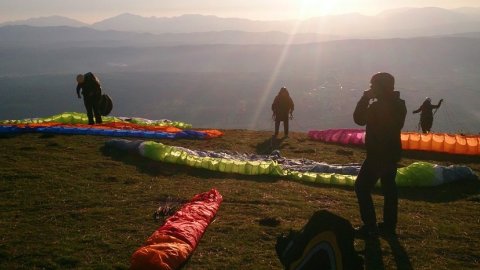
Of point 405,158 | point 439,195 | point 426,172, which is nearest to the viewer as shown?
point 439,195

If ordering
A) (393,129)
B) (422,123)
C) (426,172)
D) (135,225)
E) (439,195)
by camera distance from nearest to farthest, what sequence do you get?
(393,129)
(135,225)
(439,195)
(426,172)
(422,123)

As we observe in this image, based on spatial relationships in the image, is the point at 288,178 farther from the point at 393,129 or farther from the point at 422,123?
the point at 422,123

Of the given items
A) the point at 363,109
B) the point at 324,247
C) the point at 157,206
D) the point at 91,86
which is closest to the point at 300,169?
the point at 157,206

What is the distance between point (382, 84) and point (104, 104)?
69.9ft

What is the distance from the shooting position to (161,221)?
36.7 feet

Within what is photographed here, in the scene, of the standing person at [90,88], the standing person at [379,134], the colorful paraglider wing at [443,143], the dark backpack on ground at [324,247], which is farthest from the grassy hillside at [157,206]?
the standing person at [90,88]

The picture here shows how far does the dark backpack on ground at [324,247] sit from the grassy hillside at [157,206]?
4.45 feet

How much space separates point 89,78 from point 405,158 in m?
17.2

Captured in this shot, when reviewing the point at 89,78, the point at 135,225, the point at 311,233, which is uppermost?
Result: the point at 89,78

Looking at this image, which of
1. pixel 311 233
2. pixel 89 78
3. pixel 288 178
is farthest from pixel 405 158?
pixel 89 78

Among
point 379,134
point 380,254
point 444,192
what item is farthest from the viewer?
point 444,192

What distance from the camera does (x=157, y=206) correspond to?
41.0ft

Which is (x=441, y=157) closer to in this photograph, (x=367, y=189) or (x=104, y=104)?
(x=367, y=189)

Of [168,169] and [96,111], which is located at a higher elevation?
[96,111]
